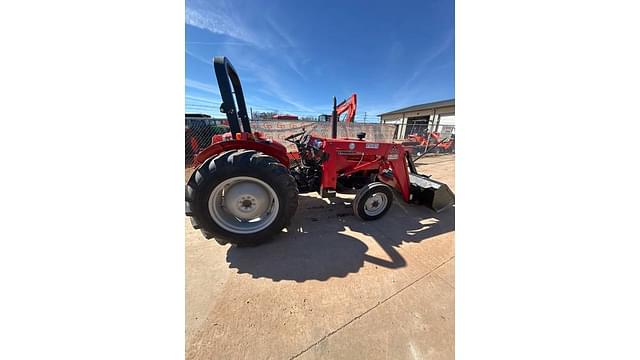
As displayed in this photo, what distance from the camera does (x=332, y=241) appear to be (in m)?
2.38

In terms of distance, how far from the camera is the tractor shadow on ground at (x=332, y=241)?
6.39 feet

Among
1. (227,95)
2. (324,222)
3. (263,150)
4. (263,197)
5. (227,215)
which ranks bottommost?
(324,222)

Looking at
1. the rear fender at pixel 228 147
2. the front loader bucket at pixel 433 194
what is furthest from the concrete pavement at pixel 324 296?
the rear fender at pixel 228 147

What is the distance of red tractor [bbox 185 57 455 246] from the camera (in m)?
2.12

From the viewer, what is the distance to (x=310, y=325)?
141cm

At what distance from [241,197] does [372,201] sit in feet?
5.82

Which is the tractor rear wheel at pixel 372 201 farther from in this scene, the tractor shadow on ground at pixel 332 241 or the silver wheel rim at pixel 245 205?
the silver wheel rim at pixel 245 205

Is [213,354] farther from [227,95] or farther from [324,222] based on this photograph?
[227,95]

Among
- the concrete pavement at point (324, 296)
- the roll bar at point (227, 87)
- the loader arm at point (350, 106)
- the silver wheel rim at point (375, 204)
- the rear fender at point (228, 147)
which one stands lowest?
the concrete pavement at point (324, 296)

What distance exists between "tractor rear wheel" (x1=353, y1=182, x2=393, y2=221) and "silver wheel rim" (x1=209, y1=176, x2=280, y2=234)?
1.16 meters

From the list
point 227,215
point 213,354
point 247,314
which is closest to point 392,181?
point 227,215

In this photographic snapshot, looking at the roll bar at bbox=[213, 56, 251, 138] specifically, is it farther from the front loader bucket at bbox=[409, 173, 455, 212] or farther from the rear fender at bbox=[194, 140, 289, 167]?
the front loader bucket at bbox=[409, 173, 455, 212]

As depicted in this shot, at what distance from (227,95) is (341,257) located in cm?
223

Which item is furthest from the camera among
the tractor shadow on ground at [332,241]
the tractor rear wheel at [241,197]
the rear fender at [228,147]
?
the rear fender at [228,147]
